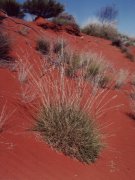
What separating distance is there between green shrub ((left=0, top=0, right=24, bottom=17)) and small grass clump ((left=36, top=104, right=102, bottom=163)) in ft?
49.0

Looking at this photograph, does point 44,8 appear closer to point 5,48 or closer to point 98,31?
point 98,31

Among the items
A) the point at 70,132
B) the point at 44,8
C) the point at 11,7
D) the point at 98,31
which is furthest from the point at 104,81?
the point at 98,31

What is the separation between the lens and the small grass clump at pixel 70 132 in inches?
227

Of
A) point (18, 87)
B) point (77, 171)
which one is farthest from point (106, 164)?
point (18, 87)

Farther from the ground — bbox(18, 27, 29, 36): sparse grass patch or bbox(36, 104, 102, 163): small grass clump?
bbox(18, 27, 29, 36): sparse grass patch

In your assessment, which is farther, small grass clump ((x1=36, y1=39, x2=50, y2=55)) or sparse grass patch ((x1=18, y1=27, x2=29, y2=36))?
sparse grass patch ((x1=18, y1=27, x2=29, y2=36))

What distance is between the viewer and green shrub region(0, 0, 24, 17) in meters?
20.1

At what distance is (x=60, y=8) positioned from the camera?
2286cm

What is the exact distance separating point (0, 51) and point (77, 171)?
5.79m

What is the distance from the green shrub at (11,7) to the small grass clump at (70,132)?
14.9m

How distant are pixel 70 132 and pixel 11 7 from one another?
51.9 ft

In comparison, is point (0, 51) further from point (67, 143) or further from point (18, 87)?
point (67, 143)

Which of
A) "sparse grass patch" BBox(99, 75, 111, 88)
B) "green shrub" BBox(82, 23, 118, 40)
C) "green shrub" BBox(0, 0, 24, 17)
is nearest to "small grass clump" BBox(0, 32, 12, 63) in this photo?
"sparse grass patch" BBox(99, 75, 111, 88)

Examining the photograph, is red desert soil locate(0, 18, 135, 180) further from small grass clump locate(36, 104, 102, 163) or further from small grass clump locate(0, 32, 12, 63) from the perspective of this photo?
small grass clump locate(0, 32, 12, 63)
